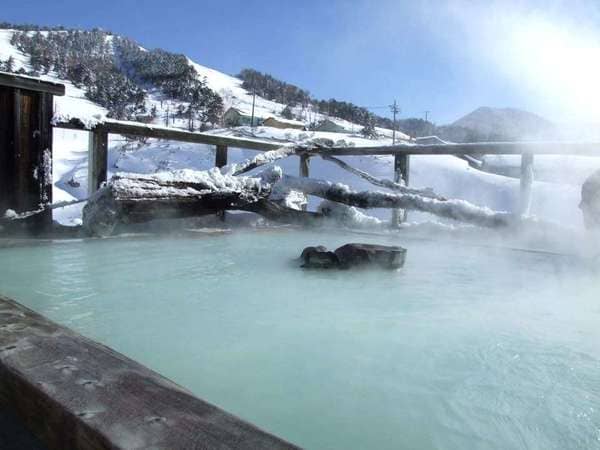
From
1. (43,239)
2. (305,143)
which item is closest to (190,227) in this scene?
(43,239)

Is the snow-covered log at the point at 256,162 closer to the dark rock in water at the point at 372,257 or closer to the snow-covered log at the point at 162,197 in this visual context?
the snow-covered log at the point at 162,197

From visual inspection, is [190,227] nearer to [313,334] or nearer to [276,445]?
[313,334]

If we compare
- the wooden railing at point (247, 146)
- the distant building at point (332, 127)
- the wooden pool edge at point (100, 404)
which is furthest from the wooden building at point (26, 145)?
the distant building at point (332, 127)

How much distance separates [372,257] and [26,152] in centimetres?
307

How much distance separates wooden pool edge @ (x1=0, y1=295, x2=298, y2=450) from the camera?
55 centimetres

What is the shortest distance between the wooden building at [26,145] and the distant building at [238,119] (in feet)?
203

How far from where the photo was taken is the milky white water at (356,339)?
101 cm

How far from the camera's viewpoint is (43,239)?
11.4 ft

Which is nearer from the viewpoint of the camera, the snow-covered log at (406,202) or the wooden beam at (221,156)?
the snow-covered log at (406,202)

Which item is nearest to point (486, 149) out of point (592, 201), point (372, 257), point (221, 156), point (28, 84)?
point (592, 201)

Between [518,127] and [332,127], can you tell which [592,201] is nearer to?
[518,127]

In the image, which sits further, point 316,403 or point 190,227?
point 190,227

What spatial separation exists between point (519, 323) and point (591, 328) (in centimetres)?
27

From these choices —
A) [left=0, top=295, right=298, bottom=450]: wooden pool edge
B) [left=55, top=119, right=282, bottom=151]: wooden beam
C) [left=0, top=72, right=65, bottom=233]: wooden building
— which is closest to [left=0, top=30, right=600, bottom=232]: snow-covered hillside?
[left=55, top=119, right=282, bottom=151]: wooden beam
